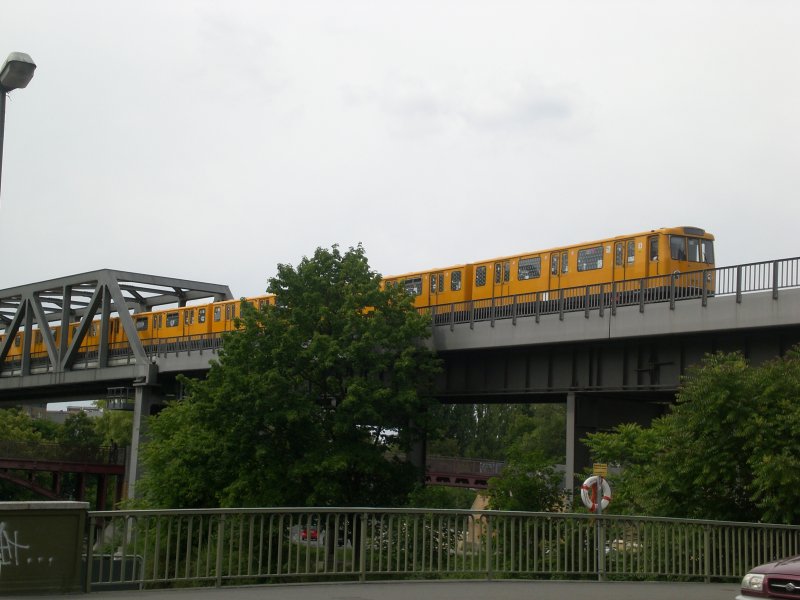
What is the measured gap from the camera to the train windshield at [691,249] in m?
37.1

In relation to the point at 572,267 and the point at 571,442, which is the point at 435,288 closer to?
the point at 572,267

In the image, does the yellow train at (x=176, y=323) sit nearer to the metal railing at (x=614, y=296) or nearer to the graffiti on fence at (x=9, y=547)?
the metal railing at (x=614, y=296)

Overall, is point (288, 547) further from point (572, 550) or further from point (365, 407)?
point (365, 407)

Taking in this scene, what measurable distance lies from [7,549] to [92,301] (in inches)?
2085

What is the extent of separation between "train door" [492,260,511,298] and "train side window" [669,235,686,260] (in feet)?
23.3

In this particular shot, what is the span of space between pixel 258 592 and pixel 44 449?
60704mm

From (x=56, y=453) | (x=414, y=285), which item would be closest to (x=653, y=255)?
(x=414, y=285)

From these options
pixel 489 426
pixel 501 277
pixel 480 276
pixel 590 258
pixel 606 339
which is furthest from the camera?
pixel 489 426

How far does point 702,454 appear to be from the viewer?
938 inches

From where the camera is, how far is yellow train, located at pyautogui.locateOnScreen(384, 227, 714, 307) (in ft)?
122

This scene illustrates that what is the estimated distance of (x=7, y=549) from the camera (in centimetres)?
1177

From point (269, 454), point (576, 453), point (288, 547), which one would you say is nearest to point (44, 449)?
point (269, 454)

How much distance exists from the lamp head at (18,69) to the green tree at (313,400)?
21007 mm

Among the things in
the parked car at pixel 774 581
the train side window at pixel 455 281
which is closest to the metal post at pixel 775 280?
the train side window at pixel 455 281
